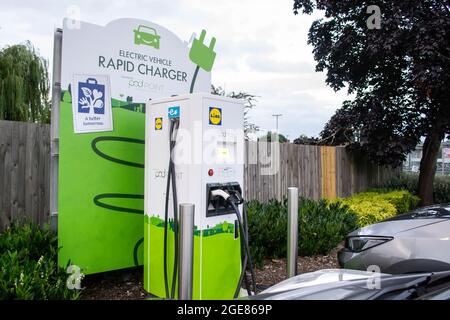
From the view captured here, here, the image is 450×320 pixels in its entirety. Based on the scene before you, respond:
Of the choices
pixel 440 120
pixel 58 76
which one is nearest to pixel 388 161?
pixel 440 120

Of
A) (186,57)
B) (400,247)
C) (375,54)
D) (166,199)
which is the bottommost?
(400,247)

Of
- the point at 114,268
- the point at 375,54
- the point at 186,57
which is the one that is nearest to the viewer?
the point at 114,268

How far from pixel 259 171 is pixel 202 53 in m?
3.41

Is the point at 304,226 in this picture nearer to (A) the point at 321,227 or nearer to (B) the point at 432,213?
(A) the point at 321,227

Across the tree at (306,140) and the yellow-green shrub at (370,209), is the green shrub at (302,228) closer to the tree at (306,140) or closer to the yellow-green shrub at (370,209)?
the yellow-green shrub at (370,209)

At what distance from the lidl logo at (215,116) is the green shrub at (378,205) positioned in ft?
17.6

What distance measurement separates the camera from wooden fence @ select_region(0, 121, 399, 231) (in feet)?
15.7

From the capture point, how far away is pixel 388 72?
33.7 feet

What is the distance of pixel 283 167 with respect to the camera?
335 inches

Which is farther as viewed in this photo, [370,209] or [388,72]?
[388,72]

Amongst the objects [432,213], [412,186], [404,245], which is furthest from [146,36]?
[412,186]
